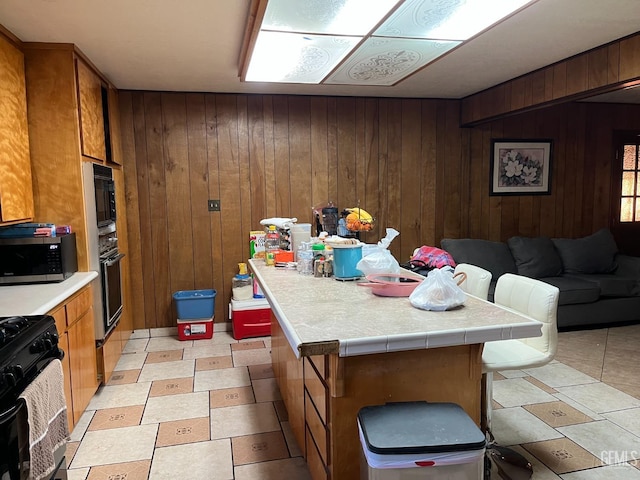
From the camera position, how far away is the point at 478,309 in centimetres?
193

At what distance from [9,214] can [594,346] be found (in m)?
4.50

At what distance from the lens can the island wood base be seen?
1.71 metres

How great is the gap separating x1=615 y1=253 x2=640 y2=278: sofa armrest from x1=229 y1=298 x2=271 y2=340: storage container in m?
3.66

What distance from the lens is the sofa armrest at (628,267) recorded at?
4.68m

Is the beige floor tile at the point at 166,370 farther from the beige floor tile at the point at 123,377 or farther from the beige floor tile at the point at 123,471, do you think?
the beige floor tile at the point at 123,471

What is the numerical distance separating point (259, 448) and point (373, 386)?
1.13 m

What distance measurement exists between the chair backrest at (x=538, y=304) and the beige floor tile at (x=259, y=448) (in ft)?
4.63

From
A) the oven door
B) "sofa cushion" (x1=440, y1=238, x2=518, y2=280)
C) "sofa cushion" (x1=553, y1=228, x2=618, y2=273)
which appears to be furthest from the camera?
"sofa cushion" (x1=553, y1=228, x2=618, y2=273)

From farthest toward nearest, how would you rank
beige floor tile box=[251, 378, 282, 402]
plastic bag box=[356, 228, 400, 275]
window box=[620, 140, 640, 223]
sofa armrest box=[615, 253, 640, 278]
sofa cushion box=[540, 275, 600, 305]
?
window box=[620, 140, 640, 223]
sofa armrest box=[615, 253, 640, 278]
sofa cushion box=[540, 275, 600, 305]
beige floor tile box=[251, 378, 282, 402]
plastic bag box=[356, 228, 400, 275]

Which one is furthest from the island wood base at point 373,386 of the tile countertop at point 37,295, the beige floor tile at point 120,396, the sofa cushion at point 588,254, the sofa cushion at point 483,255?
the sofa cushion at point 588,254

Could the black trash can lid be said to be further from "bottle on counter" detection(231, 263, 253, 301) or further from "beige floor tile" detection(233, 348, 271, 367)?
"bottle on counter" detection(231, 263, 253, 301)

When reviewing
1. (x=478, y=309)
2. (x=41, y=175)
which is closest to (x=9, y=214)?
(x=41, y=175)

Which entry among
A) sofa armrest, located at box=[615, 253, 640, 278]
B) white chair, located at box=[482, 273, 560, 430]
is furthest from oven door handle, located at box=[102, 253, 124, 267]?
sofa armrest, located at box=[615, 253, 640, 278]

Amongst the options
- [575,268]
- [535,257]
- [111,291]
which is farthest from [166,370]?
[575,268]
